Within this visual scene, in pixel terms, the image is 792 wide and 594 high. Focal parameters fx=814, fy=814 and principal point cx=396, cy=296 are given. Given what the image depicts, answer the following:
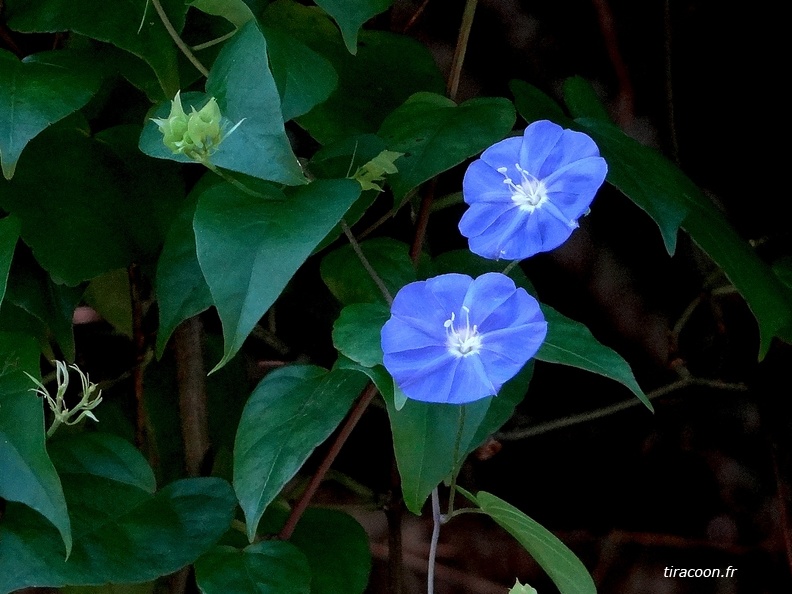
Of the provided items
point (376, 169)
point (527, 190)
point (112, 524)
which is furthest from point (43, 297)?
point (527, 190)

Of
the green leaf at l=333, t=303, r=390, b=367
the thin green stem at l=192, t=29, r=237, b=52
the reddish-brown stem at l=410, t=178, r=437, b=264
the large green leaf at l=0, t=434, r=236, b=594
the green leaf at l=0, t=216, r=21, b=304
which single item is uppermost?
the thin green stem at l=192, t=29, r=237, b=52

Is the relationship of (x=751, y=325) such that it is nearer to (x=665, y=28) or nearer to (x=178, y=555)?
(x=665, y=28)

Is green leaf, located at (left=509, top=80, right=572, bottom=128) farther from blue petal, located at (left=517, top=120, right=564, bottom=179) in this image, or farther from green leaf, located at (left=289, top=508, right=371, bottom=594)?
green leaf, located at (left=289, top=508, right=371, bottom=594)

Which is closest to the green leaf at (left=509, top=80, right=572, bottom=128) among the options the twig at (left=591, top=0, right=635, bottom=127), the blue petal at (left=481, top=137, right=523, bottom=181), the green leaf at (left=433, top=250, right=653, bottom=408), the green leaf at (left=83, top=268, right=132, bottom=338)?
the blue petal at (left=481, top=137, right=523, bottom=181)

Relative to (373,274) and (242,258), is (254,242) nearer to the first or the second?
(242,258)

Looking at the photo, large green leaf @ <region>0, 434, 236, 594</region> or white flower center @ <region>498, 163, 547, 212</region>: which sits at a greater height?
white flower center @ <region>498, 163, 547, 212</region>

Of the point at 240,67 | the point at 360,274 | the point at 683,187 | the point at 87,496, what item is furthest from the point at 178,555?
the point at 683,187
